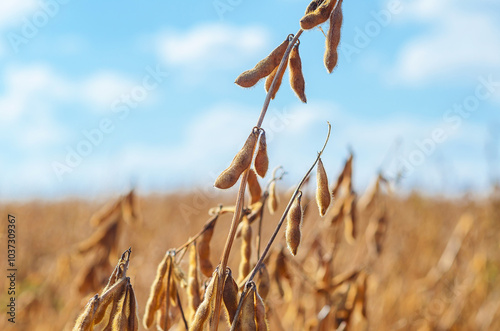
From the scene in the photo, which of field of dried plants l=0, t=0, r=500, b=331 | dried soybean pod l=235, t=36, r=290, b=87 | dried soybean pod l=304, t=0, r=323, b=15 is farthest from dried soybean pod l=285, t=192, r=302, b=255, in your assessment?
dried soybean pod l=304, t=0, r=323, b=15

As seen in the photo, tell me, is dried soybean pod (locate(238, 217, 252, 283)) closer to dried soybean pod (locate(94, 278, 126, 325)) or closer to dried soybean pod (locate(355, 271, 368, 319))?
dried soybean pod (locate(94, 278, 126, 325))

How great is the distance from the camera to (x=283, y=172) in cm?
112

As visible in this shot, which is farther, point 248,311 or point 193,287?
point 193,287

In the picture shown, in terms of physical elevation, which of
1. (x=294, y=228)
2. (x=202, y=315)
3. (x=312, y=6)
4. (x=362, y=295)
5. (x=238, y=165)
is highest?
(x=312, y=6)

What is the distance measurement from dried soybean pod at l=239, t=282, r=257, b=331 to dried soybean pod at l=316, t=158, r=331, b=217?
18 centimetres

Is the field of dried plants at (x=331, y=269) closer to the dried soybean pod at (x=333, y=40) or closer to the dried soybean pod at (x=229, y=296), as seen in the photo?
the dried soybean pod at (x=229, y=296)

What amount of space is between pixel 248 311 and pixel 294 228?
148 mm

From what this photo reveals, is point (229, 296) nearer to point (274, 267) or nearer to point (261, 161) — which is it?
point (261, 161)

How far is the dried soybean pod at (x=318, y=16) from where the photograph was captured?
0.80 meters

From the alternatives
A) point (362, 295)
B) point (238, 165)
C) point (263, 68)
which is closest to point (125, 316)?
point (238, 165)

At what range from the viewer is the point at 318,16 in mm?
813

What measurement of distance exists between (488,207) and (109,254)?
3198mm

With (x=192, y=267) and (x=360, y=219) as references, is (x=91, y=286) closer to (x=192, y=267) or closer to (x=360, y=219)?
(x=192, y=267)

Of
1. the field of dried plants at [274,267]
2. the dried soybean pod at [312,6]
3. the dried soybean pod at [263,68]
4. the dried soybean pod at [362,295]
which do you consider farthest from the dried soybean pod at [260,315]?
the dried soybean pod at [362,295]
